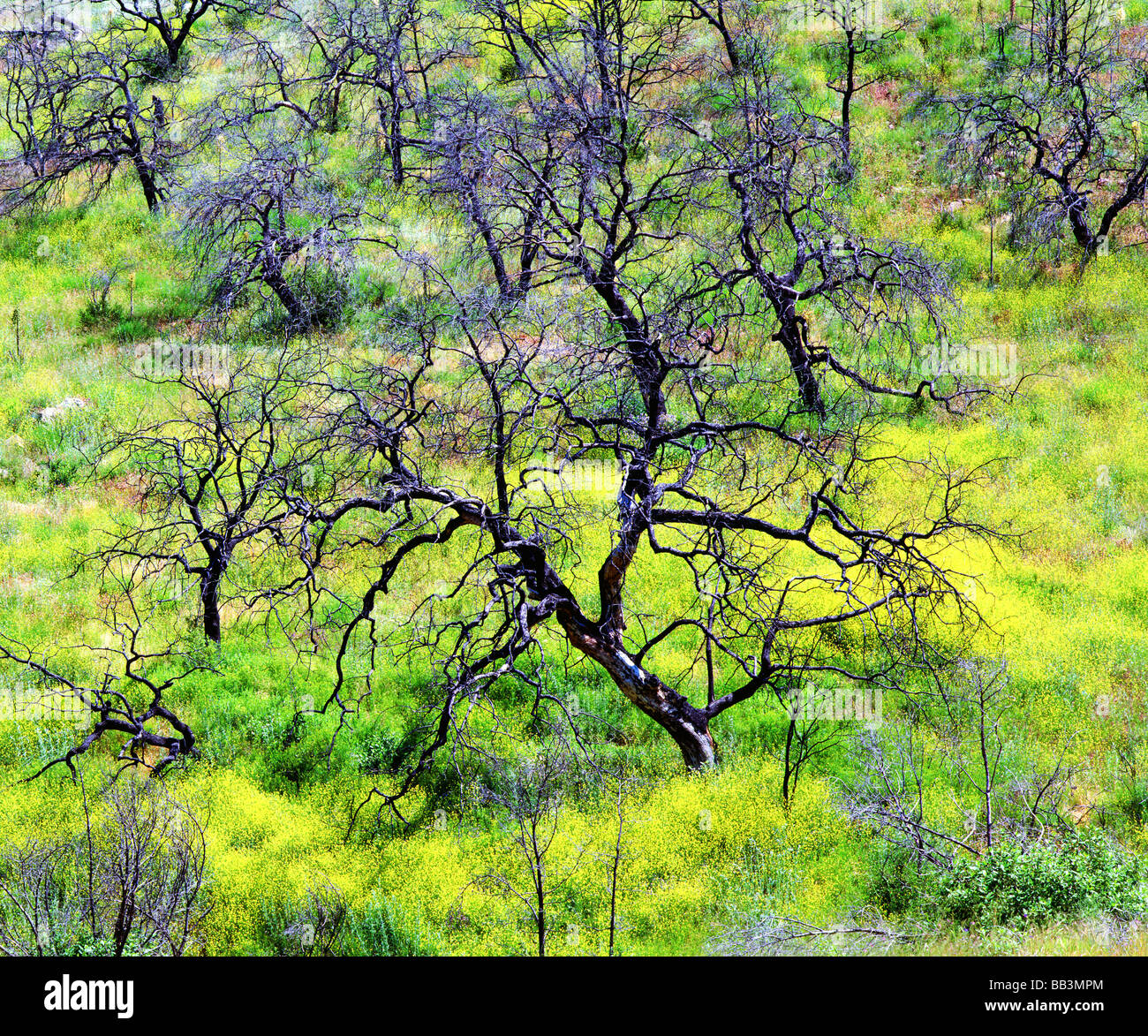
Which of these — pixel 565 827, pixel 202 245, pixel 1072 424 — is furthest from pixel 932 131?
pixel 565 827

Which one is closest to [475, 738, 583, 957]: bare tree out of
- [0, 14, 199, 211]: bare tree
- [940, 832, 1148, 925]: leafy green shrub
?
[940, 832, 1148, 925]: leafy green shrub

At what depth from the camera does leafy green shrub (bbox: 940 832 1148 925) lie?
24.4 ft

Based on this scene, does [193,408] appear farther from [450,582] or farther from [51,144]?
[51,144]

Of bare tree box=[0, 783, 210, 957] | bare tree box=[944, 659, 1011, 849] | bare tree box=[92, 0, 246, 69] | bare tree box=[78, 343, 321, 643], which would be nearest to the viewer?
bare tree box=[0, 783, 210, 957]

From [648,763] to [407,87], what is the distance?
16.9 m

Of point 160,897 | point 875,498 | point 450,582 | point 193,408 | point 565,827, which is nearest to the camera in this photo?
point 160,897

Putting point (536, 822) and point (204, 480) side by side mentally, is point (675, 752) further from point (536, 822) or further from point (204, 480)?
point (204, 480)

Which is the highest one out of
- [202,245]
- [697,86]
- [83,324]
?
[697,86]

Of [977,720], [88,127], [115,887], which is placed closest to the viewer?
[115,887]

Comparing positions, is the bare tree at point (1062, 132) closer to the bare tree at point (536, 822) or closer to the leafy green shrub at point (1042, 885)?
the leafy green shrub at point (1042, 885)

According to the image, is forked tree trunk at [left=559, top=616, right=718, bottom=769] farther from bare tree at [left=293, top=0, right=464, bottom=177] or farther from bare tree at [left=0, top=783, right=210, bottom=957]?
bare tree at [left=293, top=0, right=464, bottom=177]

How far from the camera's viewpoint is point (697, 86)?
78.4 feet

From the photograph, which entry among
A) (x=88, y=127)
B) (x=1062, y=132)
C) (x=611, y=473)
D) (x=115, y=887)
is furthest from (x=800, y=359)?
(x=88, y=127)

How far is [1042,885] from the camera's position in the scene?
24.8 ft
